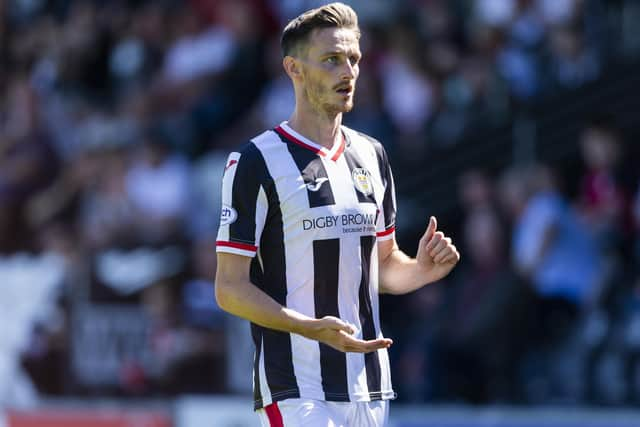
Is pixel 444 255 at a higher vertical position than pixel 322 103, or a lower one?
lower

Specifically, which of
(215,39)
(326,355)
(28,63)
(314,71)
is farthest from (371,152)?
(28,63)

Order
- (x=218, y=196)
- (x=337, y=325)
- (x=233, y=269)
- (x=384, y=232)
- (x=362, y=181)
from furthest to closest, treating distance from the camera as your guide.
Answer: (x=218, y=196) < (x=384, y=232) < (x=362, y=181) < (x=233, y=269) < (x=337, y=325)

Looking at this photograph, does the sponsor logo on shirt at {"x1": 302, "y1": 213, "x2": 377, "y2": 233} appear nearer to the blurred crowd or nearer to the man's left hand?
the man's left hand

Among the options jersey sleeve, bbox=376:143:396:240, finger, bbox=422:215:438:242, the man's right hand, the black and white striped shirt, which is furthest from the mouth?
the man's right hand

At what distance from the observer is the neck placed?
527 cm

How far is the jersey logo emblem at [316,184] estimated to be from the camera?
5180 millimetres

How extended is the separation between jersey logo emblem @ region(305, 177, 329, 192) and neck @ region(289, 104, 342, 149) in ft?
0.53

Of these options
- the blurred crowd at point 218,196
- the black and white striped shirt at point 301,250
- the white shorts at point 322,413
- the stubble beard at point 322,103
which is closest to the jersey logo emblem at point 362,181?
the black and white striped shirt at point 301,250

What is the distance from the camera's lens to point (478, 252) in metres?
9.75

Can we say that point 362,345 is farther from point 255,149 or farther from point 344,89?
point 344,89

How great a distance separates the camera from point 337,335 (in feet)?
15.6

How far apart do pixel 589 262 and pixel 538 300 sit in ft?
1.45

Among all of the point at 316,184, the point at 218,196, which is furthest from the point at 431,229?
the point at 218,196

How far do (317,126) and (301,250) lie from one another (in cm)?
50
